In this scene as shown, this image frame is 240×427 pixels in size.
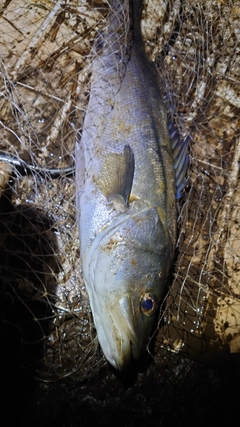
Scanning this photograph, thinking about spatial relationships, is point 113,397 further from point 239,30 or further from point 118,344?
point 239,30

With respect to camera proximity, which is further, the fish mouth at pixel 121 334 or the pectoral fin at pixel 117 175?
the pectoral fin at pixel 117 175

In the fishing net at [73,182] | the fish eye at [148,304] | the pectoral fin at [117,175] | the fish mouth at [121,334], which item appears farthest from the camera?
the fishing net at [73,182]

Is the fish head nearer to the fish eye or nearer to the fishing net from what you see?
the fish eye

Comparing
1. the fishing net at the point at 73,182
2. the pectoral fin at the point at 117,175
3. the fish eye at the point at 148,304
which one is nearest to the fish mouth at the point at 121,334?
the fish eye at the point at 148,304

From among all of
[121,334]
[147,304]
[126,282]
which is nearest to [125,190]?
[126,282]

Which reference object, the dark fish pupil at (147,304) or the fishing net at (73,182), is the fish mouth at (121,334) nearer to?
the dark fish pupil at (147,304)

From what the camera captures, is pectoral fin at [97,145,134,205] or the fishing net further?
the fishing net

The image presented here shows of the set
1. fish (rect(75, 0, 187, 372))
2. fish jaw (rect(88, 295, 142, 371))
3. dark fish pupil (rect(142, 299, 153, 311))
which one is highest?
fish (rect(75, 0, 187, 372))

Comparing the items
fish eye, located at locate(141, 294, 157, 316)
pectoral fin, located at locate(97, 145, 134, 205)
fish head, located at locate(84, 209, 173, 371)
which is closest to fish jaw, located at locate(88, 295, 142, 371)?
fish head, located at locate(84, 209, 173, 371)
